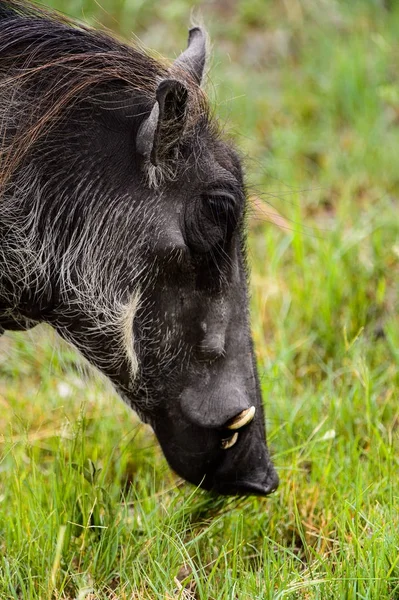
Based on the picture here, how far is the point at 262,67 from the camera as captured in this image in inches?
280

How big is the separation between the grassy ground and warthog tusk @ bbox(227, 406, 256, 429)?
0.36 meters

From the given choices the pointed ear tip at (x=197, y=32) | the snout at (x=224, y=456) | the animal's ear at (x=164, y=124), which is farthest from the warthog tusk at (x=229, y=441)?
the pointed ear tip at (x=197, y=32)

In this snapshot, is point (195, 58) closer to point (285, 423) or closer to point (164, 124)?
point (164, 124)

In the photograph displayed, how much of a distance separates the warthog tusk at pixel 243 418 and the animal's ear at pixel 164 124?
0.76 metres

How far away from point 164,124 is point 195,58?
2.02ft

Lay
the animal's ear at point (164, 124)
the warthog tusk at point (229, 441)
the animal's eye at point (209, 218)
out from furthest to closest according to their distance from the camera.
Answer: the warthog tusk at point (229, 441), the animal's eye at point (209, 218), the animal's ear at point (164, 124)

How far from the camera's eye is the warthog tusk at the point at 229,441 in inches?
119

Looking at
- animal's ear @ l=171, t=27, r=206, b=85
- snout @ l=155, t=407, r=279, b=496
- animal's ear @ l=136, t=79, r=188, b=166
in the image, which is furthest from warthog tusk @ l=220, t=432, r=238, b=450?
animal's ear @ l=171, t=27, r=206, b=85

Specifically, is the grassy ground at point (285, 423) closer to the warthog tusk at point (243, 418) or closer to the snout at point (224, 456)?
the snout at point (224, 456)

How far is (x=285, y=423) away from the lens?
3701mm

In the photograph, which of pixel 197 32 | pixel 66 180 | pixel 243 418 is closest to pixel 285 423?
pixel 243 418

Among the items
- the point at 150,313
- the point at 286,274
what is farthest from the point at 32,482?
the point at 286,274

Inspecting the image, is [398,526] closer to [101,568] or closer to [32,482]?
[101,568]

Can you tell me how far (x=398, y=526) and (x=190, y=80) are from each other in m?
1.44
